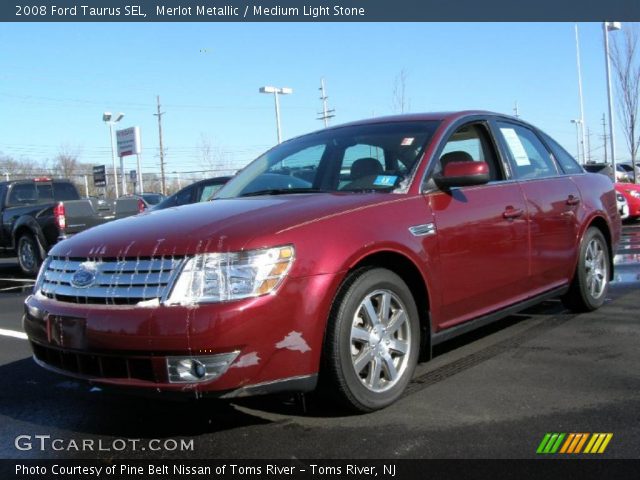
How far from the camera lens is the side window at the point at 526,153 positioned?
492 centimetres

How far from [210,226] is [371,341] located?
1.07 m

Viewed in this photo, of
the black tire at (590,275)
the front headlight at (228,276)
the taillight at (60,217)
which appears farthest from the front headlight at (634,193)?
the front headlight at (228,276)

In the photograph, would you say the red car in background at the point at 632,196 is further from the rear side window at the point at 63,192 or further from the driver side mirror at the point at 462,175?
the rear side window at the point at 63,192

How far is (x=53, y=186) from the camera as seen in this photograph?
14.0 m

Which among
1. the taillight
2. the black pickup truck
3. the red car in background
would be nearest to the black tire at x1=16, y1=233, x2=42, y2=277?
the black pickup truck

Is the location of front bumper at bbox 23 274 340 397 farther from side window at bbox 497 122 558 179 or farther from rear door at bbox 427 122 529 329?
side window at bbox 497 122 558 179

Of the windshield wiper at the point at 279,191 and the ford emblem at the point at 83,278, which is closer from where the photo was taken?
the ford emblem at the point at 83,278

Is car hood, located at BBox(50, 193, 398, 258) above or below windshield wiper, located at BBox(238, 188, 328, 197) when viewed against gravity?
below

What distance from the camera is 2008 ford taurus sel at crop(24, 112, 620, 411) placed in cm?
296

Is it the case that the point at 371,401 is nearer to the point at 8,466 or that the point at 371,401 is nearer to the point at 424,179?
the point at 424,179

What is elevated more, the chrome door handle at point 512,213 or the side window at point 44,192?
the side window at point 44,192

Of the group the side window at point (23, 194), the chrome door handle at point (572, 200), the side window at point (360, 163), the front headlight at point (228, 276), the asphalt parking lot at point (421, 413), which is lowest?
the asphalt parking lot at point (421, 413)

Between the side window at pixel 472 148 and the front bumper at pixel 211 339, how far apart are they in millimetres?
1651

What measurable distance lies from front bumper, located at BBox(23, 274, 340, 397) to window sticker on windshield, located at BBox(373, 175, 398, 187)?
997mm
